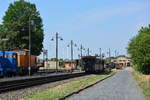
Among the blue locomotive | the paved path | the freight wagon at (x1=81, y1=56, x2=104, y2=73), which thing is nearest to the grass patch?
the paved path

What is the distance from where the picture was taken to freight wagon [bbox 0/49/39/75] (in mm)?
53281

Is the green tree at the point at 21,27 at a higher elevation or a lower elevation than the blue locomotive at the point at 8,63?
higher

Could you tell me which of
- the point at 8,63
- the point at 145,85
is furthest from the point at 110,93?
the point at 8,63

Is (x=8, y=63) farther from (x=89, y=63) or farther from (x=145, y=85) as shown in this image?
(x=145, y=85)

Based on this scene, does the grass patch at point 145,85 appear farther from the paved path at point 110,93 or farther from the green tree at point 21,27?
the green tree at point 21,27

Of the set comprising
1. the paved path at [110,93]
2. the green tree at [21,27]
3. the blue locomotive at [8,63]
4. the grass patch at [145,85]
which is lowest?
the paved path at [110,93]

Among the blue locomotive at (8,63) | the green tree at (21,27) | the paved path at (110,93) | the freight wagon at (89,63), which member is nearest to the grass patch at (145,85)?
the paved path at (110,93)

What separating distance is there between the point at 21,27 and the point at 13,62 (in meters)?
40.6

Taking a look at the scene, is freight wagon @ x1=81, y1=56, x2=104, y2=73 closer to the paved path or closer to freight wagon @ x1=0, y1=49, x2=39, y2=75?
freight wagon @ x1=0, y1=49, x2=39, y2=75

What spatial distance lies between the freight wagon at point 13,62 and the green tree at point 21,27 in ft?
97.9

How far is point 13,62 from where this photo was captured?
179ft

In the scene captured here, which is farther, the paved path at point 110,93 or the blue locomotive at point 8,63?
the blue locomotive at point 8,63

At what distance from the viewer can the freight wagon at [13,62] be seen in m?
53.3

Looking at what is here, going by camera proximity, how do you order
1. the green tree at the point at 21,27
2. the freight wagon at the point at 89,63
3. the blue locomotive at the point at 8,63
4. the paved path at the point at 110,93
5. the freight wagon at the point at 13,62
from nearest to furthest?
the paved path at the point at 110,93, the blue locomotive at the point at 8,63, the freight wagon at the point at 13,62, the freight wagon at the point at 89,63, the green tree at the point at 21,27
